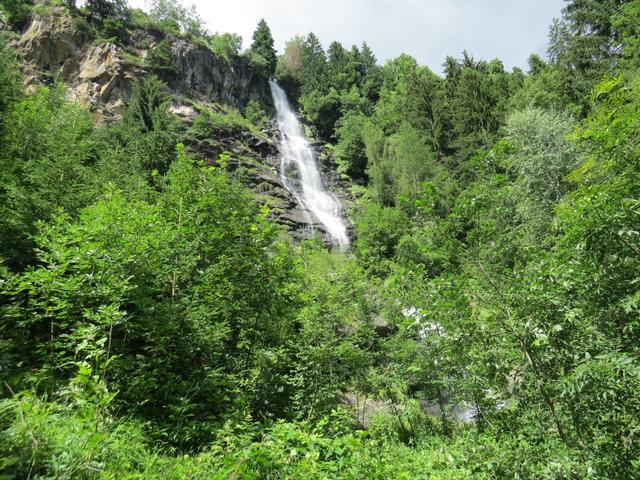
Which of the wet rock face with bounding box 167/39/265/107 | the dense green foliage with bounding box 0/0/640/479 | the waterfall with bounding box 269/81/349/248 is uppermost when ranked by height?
the wet rock face with bounding box 167/39/265/107

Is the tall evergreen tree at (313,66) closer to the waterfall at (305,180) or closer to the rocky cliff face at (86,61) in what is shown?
the waterfall at (305,180)

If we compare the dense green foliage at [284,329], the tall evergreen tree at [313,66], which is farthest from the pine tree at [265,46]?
the dense green foliage at [284,329]

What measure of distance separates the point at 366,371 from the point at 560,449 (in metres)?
7.99

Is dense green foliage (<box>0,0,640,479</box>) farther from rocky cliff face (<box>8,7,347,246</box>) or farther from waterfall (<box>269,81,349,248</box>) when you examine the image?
waterfall (<box>269,81,349,248</box>)

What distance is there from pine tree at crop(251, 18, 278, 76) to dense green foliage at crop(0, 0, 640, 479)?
158 ft

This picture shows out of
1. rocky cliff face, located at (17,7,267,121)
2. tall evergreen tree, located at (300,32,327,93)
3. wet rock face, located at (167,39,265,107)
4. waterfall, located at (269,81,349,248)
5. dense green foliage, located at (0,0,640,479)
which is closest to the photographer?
dense green foliage, located at (0,0,640,479)

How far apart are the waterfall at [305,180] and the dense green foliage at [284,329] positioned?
64.7 ft

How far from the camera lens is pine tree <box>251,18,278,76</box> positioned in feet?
182

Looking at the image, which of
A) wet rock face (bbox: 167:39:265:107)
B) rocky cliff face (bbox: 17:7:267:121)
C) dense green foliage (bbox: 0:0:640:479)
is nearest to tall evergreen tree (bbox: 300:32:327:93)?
wet rock face (bbox: 167:39:265:107)

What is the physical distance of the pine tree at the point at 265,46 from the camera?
182 ft

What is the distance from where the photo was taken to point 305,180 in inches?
1528

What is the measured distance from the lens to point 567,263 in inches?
138

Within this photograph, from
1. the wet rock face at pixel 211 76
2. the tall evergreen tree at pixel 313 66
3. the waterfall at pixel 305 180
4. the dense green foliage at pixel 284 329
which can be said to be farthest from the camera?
the tall evergreen tree at pixel 313 66

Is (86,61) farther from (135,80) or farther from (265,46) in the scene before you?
(265,46)
